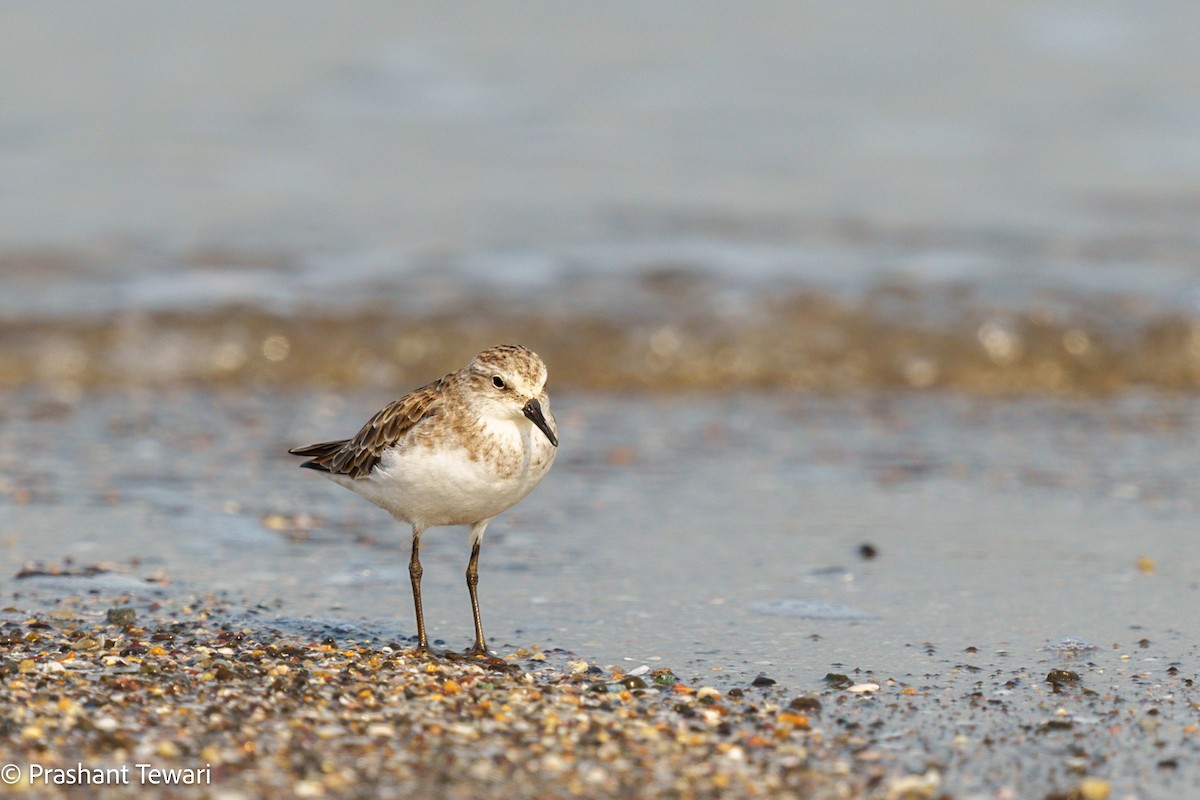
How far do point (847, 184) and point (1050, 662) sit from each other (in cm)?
1153

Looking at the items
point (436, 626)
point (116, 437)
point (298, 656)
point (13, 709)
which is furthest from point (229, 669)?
point (116, 437)

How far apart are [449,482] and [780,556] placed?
204cm

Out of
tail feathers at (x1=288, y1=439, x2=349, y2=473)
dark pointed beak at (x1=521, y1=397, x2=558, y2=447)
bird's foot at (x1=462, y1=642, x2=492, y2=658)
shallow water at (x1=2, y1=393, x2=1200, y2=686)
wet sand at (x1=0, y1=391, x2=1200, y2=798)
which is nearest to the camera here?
wet sand at (x1=0, y1=391, x2=1200, y2=798)

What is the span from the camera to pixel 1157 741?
424cm

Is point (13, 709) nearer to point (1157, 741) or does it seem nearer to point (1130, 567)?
point (1157, 741)

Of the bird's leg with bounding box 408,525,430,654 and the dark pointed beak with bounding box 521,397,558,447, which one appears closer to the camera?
the dark pointed beak with bounding box 521,397,558,447

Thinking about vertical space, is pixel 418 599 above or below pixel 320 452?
below

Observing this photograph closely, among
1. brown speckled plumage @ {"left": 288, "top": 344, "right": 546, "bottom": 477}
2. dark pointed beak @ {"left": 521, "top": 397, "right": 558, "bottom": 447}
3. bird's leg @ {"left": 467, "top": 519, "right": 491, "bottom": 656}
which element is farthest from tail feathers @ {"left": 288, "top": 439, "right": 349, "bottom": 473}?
dark pointed beak @ {"left": 521, "top": 397, "right": 558, "bottom": 447}

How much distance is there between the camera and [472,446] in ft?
16.9

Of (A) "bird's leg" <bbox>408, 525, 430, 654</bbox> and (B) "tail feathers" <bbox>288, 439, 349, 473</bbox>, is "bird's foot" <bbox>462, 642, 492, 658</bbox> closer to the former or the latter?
(A) "bird's leg" <bbox>408, 525, 430, 654</bbox>

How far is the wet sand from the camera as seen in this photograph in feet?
15.0

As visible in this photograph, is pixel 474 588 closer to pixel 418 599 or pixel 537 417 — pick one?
pixel 418 599

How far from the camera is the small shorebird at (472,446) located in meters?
5.13

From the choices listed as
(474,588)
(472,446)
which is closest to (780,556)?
(474,588)
